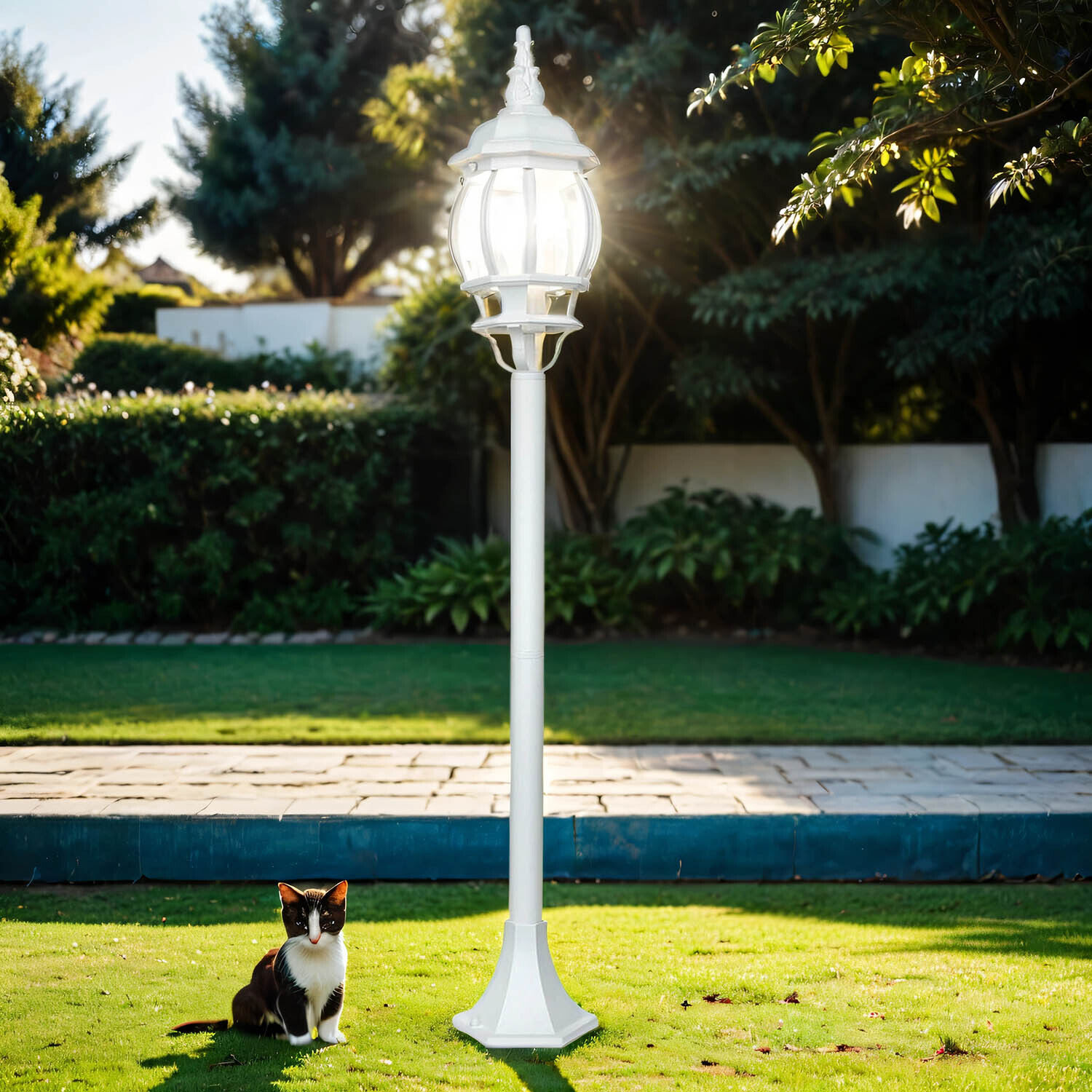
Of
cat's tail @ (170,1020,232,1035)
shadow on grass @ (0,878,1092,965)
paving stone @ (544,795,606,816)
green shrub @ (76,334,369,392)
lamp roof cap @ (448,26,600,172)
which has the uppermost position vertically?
green shrub @ (76,334,369,392)

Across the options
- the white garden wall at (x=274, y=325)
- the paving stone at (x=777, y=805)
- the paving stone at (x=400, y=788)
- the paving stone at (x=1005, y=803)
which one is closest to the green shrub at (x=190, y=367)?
the white garden wall at (x=274, y=325)

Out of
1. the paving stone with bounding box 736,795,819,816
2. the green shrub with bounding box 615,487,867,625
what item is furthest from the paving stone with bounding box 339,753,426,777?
the green shrub with bounding box 615,487,867,625

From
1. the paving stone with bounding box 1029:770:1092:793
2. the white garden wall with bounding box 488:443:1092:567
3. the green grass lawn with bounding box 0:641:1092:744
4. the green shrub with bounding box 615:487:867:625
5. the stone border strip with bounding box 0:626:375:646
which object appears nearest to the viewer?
the paving stone with bounding box 1029:770:1092:793

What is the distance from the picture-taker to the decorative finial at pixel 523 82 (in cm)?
317

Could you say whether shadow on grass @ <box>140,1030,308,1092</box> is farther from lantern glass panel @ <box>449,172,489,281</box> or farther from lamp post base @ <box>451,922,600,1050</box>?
lantern glass panel @ <box>449,172,489,281</box>

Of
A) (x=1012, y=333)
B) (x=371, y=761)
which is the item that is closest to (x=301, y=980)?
(x=371, y=761)

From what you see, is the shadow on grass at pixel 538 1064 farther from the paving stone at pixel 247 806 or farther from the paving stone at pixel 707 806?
the paving stone at pixel 247 806

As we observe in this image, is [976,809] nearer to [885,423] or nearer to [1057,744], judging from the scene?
[1057,744]

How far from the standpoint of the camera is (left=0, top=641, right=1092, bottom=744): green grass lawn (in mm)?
6637

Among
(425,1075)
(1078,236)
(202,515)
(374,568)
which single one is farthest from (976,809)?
(202,515)

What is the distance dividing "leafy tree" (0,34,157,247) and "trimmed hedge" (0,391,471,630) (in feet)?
9.64

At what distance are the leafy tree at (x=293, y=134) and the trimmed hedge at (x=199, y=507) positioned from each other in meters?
15.5

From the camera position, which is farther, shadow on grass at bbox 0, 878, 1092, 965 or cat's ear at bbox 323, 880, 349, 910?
shadow on grass at bbox 0, 878, 1092, 965

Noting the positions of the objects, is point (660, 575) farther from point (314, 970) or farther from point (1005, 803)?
point (314, 970)
